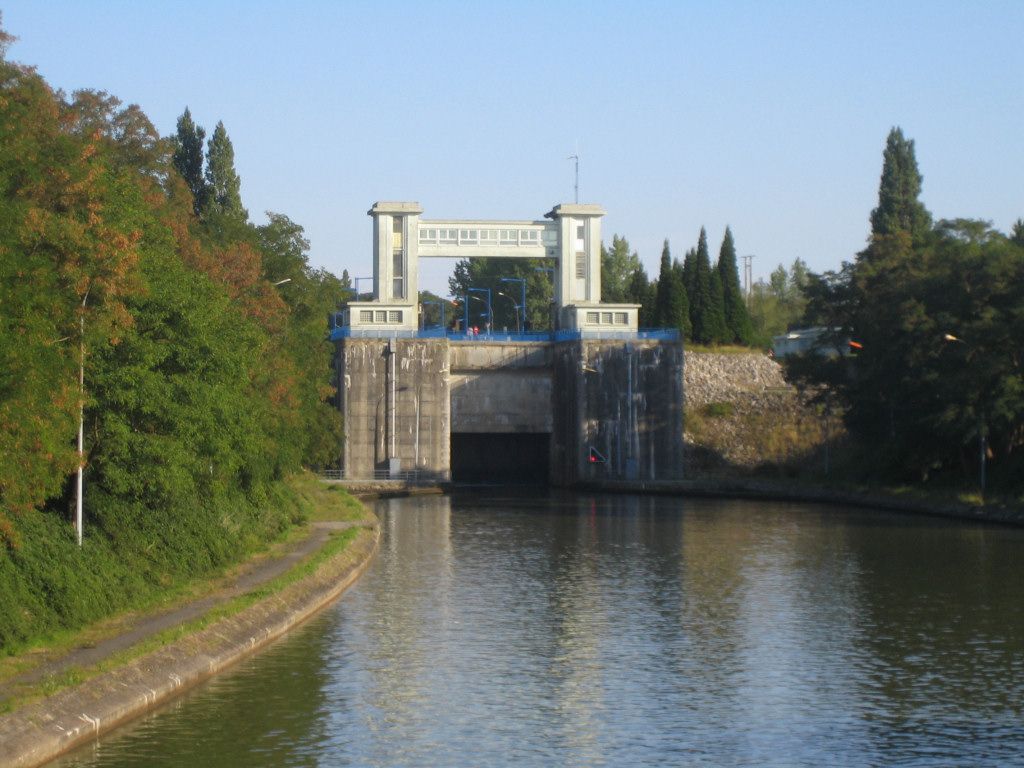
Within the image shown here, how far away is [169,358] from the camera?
27328mm

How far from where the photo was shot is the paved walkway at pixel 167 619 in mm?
17725

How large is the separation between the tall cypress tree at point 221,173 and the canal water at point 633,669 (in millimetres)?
28592

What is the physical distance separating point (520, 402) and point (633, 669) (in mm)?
52011

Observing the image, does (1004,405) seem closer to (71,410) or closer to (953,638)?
(953,638)

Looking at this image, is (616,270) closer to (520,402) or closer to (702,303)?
(702,303)

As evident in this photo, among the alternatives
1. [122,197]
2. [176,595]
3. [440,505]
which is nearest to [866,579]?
[176,595]

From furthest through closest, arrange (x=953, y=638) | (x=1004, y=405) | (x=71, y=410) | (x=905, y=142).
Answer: (x=905, y=142) < (x=1004, y=405) < (x=953, y=638) < (x=71, y=410)

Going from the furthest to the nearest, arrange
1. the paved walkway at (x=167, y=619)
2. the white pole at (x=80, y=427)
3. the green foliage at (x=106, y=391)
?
the white pole at (x=80, y=427)
the green foliage at (x=106, y=391)
the paved walkway at (x=167, y=619)

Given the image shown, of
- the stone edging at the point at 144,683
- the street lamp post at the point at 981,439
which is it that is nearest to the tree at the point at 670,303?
the street lamp post at the point at 981,439

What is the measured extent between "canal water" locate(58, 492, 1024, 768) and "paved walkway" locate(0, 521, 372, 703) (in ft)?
4.20

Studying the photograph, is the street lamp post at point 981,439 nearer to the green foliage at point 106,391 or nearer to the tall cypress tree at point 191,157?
the green foliage at point 106,391

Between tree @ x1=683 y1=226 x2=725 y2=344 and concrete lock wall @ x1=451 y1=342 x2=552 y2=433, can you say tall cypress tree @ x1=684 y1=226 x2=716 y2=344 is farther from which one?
concrete lock wall @ x1=451 y1=342 x2=552 y2=433

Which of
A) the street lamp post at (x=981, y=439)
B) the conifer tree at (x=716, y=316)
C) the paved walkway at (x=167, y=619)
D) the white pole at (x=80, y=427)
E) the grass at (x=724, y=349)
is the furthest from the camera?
the conifer tree at (x=716, y=316)

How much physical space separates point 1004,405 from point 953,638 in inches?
1076
